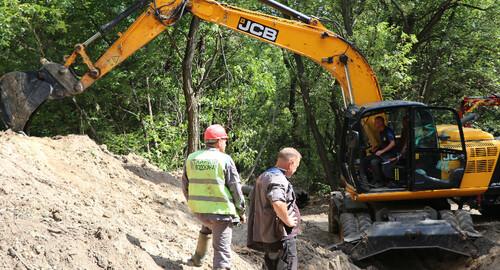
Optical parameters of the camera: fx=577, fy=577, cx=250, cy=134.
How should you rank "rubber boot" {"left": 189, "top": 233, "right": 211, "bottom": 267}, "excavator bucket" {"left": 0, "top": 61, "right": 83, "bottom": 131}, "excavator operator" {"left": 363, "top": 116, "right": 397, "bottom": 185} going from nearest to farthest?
"rubber boot" {"left": 189, "top": 233, "right": 211, "bottom": 267} → "excavator bucket" {"left": 0, "top": 61, "right": 83, "bottom": 131} → "excavator operator" {"left": 363, "top": 116, "right": 397, "bottom": 185}

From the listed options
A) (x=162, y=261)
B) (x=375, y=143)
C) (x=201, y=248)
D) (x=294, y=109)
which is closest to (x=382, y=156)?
(x=375, y=143)

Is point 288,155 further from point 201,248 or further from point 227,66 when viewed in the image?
point 227,66

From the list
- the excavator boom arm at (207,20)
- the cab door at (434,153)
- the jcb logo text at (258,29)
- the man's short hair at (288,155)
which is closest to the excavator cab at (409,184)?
the cab door at (434,153)

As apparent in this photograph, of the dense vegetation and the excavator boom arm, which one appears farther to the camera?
the dense vegetation

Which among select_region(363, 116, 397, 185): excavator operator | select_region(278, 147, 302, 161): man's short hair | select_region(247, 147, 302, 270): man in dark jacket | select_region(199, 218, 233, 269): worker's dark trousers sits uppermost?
select_region(363, 116, 397, 185): excavator operator

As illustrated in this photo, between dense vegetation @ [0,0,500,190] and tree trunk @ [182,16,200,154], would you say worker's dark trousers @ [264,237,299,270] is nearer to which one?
dense vegetation @ [0,0,500,190]

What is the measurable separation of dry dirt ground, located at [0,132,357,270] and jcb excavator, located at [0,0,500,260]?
0.84 meters

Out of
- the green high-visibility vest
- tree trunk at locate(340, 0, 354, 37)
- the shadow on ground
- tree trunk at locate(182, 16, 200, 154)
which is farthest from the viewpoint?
tree trunk at locate(340, 0, 354, 37)

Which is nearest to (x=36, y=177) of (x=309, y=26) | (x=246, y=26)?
(x=246, y=26)

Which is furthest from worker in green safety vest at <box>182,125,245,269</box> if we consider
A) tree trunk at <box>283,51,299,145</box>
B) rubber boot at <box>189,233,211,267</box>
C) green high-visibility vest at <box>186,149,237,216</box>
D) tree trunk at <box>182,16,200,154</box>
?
tree trunk at <box>283,51,299,145</box>

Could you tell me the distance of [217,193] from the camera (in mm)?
5672

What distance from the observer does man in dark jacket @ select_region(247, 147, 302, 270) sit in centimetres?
524

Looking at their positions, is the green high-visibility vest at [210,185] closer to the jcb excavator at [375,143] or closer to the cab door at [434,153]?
the jcb excavator at [375,143]

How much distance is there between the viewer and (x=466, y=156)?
9.01m
